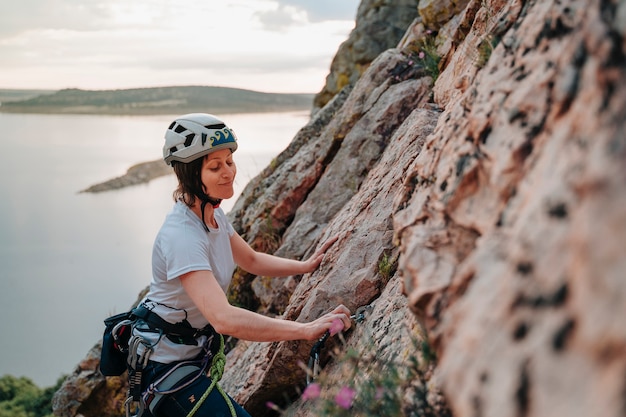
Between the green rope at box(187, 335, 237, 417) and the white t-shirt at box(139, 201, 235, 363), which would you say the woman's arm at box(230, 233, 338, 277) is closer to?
the white t-shirt at box(139, 201, 235, 363)

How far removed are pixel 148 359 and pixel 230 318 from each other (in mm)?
956

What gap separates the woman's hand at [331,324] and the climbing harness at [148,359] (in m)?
0.91

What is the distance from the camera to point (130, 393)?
13.4ft

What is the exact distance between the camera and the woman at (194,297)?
363 centimetres

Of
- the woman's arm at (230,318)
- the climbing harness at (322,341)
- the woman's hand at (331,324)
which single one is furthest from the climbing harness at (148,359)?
the woman's hand at (331,324)

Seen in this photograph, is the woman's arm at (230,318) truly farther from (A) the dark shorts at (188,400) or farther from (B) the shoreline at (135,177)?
(B) the shoreline at (135,177)

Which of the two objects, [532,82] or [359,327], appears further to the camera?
[359,327]

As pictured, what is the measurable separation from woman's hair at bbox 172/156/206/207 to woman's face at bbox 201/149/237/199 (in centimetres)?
4

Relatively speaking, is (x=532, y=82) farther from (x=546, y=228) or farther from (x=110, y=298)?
(x=110, y=298)

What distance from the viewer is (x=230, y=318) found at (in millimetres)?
3533

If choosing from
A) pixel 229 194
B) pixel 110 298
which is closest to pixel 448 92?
pixel 229 194

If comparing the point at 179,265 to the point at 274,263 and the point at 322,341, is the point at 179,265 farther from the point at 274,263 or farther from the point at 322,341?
the point at 274,263

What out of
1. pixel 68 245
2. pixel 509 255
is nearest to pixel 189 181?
pixel 509 255

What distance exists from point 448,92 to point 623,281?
5.02 metres
